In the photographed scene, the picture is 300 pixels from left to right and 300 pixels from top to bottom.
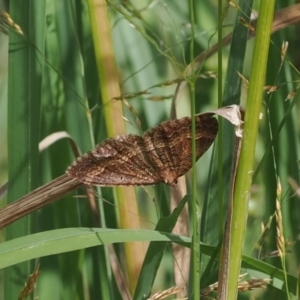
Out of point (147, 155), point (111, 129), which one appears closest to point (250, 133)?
point (147, 155)

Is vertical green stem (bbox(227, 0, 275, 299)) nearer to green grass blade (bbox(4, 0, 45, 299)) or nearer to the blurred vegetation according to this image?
the blurred vegetation

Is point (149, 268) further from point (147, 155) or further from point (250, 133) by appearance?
point (250, 133)

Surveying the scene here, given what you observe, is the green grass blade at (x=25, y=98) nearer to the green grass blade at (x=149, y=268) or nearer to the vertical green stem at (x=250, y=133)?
the green grass blade at (x=149, y=268)

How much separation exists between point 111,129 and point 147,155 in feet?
0.48

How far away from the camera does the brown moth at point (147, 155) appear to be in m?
0.53

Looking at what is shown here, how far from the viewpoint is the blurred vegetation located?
64cm

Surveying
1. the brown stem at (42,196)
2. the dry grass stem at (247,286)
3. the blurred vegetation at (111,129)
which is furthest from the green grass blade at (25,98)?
the dry grass stem at (247,286)

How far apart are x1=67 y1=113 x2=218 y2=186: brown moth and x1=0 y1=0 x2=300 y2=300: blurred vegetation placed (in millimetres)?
52

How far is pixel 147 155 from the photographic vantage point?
552 mm

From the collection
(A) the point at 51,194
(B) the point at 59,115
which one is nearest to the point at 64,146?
(B) the point at 59,115

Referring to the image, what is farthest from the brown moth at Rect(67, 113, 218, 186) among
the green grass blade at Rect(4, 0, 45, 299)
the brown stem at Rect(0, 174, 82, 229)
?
the green grass blade at Rect(4, 0, 45, 299)

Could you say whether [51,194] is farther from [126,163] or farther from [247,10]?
[247,10]

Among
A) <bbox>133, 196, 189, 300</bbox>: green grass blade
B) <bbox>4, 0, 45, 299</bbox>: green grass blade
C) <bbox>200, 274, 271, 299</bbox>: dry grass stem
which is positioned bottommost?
<bbox>200, 274, 271, 299</bbox>: dry grass stem

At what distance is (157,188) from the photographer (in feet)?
2.78
